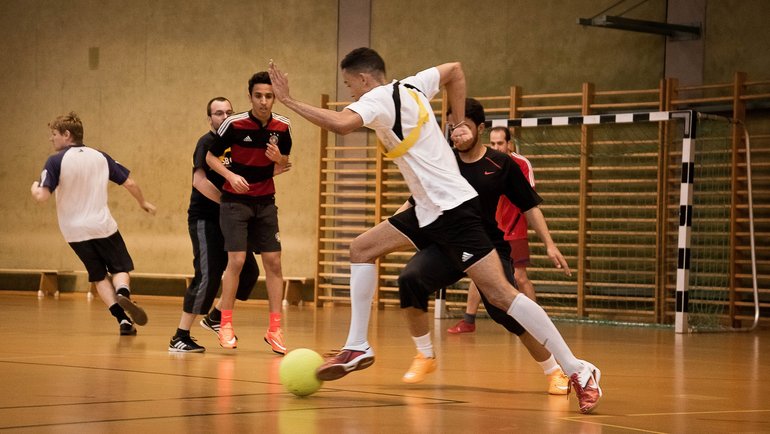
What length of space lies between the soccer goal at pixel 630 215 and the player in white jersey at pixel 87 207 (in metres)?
4.80

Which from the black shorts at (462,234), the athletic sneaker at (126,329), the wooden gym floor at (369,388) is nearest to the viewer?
the wooden gym floor at (369,388)

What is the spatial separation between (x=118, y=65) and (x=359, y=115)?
12813mm

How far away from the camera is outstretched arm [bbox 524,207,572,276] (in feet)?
16.8

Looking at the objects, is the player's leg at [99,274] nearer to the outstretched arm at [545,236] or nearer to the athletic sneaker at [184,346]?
the athletic sneaker at [184,346]

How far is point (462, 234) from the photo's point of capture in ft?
15.6

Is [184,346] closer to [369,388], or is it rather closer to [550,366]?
[369,388]

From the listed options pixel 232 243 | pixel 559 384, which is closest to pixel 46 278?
pixel 232 243

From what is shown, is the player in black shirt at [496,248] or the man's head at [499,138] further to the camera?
the man's head at [499,138]

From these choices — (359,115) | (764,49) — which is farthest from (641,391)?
(764,49)

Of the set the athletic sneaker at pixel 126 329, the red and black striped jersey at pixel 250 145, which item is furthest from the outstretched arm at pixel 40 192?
the red and black striped jersey at pixel 250 145

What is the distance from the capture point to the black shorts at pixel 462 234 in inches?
186

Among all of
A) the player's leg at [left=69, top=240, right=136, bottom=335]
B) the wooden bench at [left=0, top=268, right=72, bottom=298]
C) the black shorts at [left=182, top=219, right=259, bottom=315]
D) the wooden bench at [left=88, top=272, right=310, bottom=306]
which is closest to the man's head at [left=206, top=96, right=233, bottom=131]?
the black shorts at [left=182, top=219, right=259, bottom=315]

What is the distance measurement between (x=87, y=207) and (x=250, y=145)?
7.70 feet

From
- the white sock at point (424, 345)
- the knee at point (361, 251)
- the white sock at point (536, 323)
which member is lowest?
the white sock at point (424, 345)
